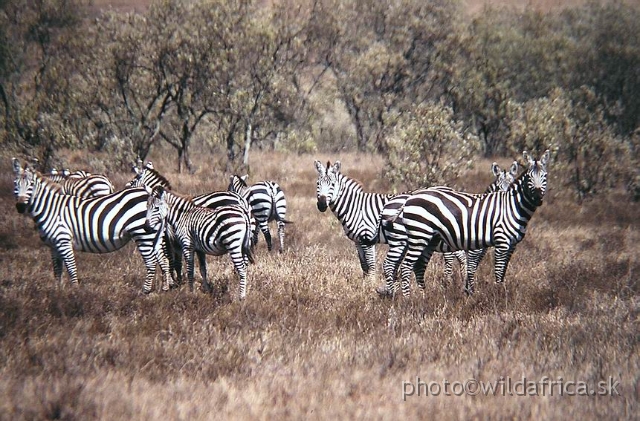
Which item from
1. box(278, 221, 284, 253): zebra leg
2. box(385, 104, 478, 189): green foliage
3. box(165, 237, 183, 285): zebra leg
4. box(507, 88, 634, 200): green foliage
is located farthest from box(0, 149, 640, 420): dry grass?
box(507, 88, 634, 200): green foliage

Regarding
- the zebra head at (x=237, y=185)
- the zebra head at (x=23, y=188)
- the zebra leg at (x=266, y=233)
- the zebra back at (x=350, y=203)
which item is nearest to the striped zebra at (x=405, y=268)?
the zebra back at (x=350, y=203)

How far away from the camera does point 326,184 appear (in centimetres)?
1045

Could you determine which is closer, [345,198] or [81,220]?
[81,220]

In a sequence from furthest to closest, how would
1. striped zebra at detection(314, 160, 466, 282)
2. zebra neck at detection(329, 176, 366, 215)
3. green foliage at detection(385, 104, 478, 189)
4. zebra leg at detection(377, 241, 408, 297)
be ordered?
green foliage at detection(385, 104, 478, 189)
zebra neck at detection(329, 176, 366, 215)
striped zebra at detection(314, 160, 466, 282)
zebra leg at detection(377, 241, 408, 297)

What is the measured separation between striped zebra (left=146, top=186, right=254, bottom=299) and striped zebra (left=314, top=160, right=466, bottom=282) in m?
1.91

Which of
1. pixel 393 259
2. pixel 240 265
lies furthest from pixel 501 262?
pixel 240 265

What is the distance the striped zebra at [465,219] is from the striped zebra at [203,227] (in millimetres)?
2242

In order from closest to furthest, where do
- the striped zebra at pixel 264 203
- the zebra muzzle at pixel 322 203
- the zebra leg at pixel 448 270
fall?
the zebra leg at pixel 448 270 < the zebra muzzle at pixel 322 203 < the striped zebra at pixel 264 203

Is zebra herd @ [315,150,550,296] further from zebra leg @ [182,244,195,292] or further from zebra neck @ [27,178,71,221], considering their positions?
zebra neck @ [27,178,71,221]

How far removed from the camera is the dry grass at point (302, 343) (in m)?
4.76

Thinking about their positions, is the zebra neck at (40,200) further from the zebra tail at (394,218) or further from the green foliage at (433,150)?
the green foliage at (433,150)

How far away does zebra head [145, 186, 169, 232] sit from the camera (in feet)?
30.1

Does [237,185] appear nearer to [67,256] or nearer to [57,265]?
[57,265]

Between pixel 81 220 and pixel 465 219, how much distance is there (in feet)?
19.4
